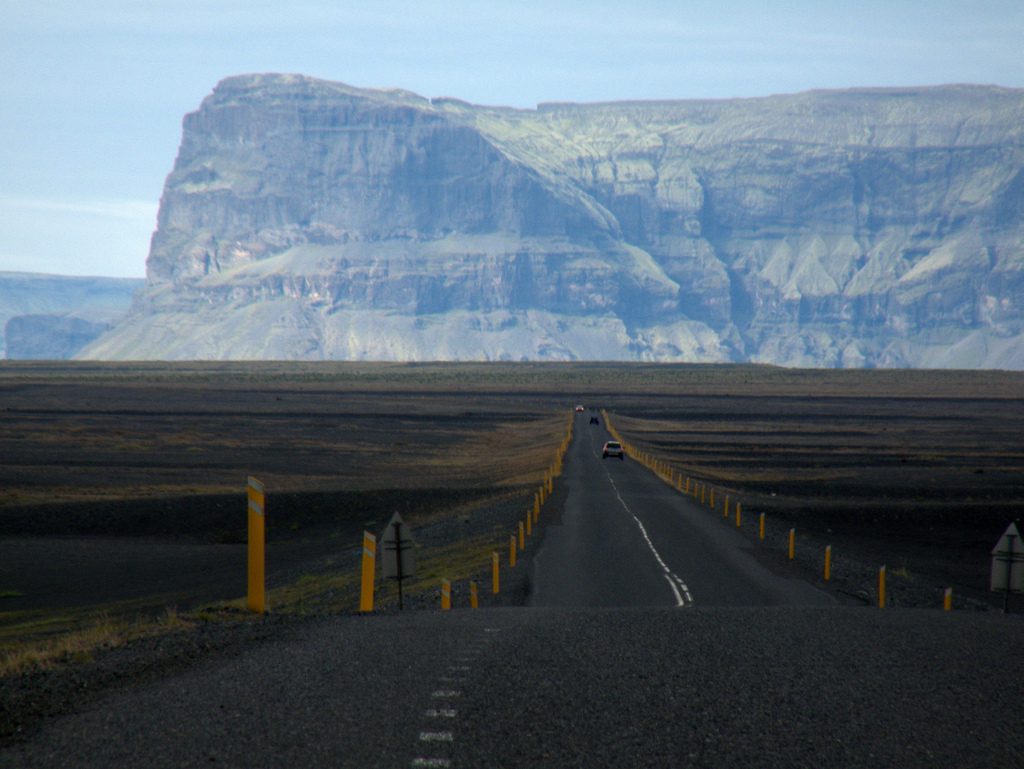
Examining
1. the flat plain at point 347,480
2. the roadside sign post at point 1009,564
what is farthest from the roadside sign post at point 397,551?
the roadside sign post at point 1009,564

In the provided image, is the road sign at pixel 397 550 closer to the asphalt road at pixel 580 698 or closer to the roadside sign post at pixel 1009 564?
the asphalt road at pixel 580 698

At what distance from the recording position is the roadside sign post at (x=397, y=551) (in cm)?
1731

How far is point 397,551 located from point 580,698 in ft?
23.4

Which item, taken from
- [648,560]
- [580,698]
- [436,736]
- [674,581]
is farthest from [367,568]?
[648,560]

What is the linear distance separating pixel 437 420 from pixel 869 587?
8341 cm

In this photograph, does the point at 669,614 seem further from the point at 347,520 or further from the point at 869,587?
the point at 347,520

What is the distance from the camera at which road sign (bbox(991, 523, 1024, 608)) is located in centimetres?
2022

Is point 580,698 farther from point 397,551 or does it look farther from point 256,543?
point 397,551

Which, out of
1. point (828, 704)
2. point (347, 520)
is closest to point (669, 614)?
point (828, 704)

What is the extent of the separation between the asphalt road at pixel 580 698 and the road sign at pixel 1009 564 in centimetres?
253

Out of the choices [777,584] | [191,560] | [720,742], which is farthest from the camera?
[191,560]

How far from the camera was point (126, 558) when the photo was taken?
35.4 metres

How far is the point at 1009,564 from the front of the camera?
20.2m

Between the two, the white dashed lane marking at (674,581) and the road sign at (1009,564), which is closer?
the road sign at (1009,564)
